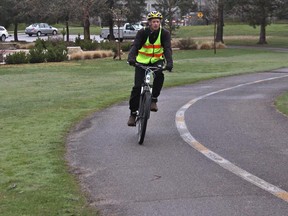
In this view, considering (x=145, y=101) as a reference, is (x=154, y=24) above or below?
above

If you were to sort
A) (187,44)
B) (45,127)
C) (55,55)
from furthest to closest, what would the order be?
1. (187,44)
2. (55,55)
3. (45,127)

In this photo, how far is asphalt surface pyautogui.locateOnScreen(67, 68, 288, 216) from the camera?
17.4 ft

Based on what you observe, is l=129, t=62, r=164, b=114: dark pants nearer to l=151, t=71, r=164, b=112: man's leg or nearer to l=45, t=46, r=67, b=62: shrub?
l=151, t=71, r=164, b=112: man's leg

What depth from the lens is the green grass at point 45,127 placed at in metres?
5.43

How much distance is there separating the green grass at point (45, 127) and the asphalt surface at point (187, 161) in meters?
0.27

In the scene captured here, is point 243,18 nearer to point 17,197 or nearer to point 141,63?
point 141,63

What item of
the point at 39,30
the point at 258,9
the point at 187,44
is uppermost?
the point at 258,9

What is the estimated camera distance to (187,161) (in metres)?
7.12

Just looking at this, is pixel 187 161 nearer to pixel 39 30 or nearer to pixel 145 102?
pixel 145 102

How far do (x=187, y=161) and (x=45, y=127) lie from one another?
3.81 m

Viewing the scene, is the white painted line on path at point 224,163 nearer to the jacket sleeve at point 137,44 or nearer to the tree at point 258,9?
the jacket sleeve at point 137,44

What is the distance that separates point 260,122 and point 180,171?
421 cm

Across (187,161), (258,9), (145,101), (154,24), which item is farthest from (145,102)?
(258,9)

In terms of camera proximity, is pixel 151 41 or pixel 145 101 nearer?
pixel 145 101
